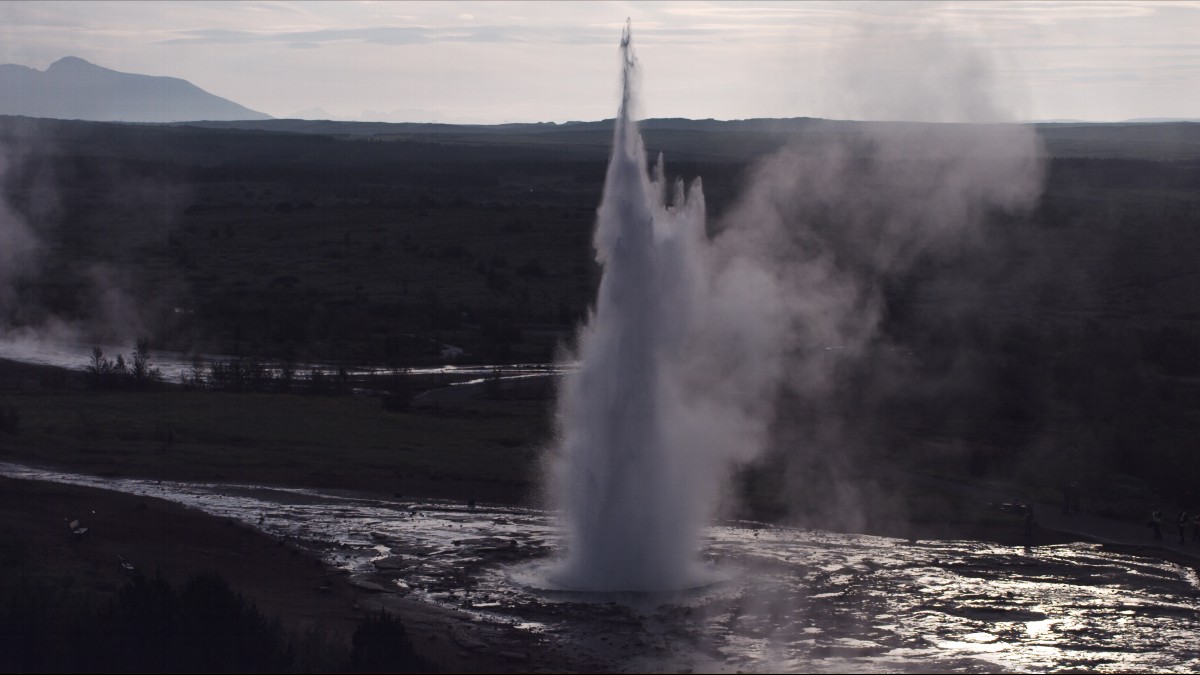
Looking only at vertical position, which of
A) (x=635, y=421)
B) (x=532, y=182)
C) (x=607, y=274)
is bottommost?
(x=635, y=421)

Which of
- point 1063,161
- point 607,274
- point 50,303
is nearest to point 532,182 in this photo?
point 1063,161

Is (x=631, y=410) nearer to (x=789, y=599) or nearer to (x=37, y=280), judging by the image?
(x=789, y=599)

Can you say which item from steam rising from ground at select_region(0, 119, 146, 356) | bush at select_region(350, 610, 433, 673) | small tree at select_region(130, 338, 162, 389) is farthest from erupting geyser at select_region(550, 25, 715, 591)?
steam rising from ground at select_region(0, 119, 146, 356)

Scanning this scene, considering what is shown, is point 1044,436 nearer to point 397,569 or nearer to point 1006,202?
point 397,569

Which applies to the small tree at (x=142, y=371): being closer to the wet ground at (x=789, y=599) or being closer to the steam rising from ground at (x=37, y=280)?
the steam rising from ground at (x=37, y=280)

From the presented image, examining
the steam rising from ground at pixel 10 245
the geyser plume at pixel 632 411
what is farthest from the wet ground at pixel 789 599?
the steam rising from ground at pixel 10 245

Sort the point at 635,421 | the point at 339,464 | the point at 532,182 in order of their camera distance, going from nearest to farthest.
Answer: the point at 635,421
the point at 339,464
the point at 532,182
